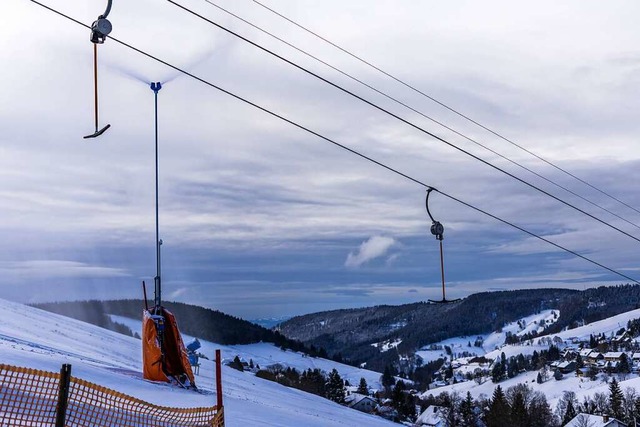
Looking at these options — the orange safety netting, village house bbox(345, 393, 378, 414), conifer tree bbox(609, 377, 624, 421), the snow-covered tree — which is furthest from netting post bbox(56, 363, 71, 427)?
conifer tree bbox(609, 377, 624, 421)

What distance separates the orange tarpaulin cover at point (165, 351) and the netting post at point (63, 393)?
13.1 metres

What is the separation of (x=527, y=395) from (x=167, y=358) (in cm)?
13550

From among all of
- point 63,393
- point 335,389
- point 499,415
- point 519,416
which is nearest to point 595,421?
point 519,416

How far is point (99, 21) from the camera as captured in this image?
10531 mm

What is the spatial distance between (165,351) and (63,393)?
46.4 ft

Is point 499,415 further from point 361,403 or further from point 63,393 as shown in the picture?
point 63,393

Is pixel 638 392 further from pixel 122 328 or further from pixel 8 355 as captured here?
pixel 8 355

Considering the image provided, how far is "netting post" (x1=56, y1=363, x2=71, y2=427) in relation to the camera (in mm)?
9039

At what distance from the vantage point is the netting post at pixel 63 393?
29.7 ft

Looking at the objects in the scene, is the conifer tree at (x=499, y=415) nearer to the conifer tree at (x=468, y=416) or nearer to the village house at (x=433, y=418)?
the conifer tree at (x=468, y=416)

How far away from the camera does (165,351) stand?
22.9 m

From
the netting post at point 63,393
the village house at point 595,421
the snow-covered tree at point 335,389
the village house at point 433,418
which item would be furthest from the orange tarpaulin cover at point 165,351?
the village house at point 433,418

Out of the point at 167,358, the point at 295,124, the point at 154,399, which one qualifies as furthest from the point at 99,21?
the point at 167,358

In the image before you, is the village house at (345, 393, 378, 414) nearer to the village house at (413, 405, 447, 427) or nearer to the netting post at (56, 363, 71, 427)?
the village house at (413, 405, 447, 427)
